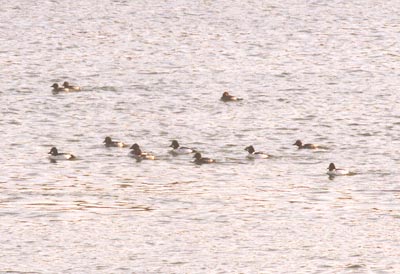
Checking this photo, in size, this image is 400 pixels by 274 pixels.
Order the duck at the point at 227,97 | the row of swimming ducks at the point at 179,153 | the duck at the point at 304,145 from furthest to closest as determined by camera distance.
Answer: the duck at the point at 227,97, the duck at the point at 304,145, the row of swimming ducks at the point at 179,153

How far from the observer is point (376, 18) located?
88.9 metres

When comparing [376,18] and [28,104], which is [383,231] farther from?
[376,18]

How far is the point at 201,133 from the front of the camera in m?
58.1

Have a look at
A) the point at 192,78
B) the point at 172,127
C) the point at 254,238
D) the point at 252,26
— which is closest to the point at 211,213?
the point at 254,238

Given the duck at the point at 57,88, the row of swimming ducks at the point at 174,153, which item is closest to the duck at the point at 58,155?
the row of swimming ducks at the point at 174,153

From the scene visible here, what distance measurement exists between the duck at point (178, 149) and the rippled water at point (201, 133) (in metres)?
0.31

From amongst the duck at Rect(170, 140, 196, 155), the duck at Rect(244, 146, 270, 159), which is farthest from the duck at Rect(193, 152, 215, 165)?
the duck at Rect(244, 146, 270, 159)

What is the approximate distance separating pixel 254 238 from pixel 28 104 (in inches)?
916

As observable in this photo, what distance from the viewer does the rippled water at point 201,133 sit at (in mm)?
41469

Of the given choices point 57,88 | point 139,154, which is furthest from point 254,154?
point 57,88

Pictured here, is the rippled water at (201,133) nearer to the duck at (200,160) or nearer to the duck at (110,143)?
the duck at (200,160)

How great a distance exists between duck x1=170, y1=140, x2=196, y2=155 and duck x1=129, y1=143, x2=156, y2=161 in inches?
34.0

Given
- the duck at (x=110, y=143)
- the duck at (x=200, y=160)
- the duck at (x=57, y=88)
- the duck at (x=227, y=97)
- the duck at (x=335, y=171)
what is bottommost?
the duck at (x=335, y=171)

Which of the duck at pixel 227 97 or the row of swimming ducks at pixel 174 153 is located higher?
the duck at pixel 227 97
